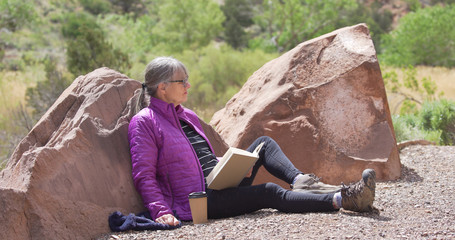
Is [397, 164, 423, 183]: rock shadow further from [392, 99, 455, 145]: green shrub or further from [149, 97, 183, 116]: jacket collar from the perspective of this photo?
[149, 97, 183, 116]: jacket collar

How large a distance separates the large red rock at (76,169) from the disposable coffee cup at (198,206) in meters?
0.48

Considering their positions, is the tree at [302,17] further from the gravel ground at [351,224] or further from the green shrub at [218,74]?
the gravel ground at [351,224]

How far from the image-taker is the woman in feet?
11.1

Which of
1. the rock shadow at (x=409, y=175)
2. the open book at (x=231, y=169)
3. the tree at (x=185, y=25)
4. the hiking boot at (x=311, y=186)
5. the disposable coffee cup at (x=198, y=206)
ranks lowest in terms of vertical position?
the rock shadow at (x=409, y=175)

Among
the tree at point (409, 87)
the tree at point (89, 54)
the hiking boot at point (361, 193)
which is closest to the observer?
the hiking boot at point (361, 193)

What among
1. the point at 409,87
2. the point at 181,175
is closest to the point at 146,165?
the point at 181,175

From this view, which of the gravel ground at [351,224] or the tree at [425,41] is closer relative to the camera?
the gravel ground at [351,224]

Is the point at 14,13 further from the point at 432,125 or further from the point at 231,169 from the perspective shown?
the point at 231,169

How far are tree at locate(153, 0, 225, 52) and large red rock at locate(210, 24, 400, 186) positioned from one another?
46.7ft

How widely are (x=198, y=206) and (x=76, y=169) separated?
816 millimetres

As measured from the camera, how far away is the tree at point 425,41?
2061 centimetres

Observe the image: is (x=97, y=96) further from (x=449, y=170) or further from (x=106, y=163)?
(x=449, y=170)

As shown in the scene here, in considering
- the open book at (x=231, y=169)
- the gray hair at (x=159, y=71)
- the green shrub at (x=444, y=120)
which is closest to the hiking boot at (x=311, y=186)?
the open book at (x=231, y=169)

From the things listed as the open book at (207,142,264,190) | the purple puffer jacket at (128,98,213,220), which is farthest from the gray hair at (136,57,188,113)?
the open book at (207,142,264,190)
